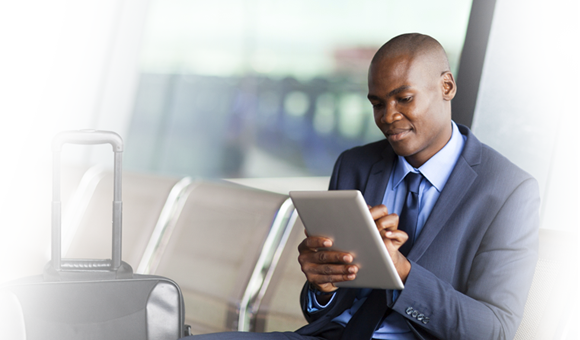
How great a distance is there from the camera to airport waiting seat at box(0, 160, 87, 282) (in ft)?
12.3

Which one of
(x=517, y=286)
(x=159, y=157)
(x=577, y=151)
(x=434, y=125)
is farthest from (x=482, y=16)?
(x=159, y=157)

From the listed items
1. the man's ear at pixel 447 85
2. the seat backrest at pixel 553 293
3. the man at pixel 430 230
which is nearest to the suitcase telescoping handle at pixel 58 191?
the man at pixel 430 230

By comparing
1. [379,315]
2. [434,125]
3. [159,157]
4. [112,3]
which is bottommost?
[159,157]

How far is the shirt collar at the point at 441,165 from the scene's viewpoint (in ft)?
5.52

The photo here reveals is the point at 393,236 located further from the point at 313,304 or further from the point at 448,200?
the point at 313,304

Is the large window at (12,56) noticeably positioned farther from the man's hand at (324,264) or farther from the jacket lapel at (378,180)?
the man's hand at (324,264)

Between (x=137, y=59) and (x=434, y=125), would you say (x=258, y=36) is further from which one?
(x=434, y=125)

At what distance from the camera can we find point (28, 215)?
12.9 ft

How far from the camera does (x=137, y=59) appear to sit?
484cm

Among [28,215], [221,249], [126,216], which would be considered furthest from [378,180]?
[28,215]

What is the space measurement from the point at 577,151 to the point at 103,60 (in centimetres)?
368

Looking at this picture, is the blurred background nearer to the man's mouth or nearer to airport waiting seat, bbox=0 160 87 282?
airport waiting seat, bbox=0 160 87 282

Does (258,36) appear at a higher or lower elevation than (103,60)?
higher

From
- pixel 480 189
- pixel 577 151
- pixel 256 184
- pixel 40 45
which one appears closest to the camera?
pixel 480 189
